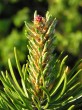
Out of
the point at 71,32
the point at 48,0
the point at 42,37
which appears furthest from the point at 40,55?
the point at 48,0

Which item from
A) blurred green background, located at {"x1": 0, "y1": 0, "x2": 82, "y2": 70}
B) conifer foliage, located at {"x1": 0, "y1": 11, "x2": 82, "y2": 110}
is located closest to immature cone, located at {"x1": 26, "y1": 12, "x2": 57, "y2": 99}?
conifer foliage, located at {"x1": 0, "y1": 11, "x2": 82, "y2": 110}

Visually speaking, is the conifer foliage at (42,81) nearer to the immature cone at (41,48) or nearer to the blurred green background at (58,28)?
the immature cone at (41,48)

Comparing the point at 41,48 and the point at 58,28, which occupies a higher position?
the point at 58,28

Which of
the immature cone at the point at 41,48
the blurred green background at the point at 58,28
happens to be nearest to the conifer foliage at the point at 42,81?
the immature cone at the point at 41,48

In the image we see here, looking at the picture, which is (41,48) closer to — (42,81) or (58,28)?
(42,81)

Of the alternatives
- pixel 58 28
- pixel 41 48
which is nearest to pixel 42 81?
pixel 41 48

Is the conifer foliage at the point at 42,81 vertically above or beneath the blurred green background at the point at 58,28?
beneath
